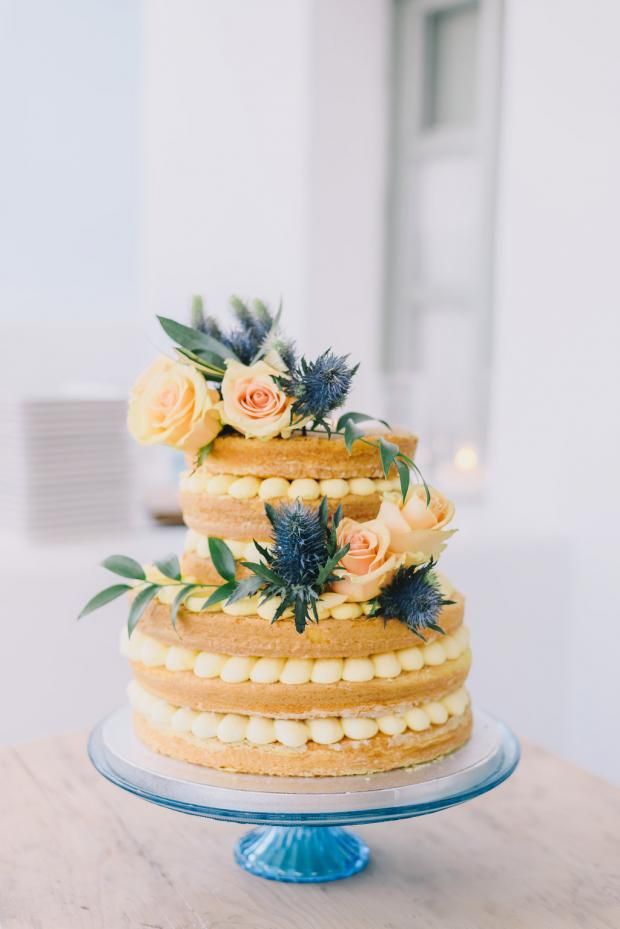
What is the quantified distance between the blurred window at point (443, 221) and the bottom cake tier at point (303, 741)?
1.52m

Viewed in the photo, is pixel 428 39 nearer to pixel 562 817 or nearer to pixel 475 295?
pixel 475 295

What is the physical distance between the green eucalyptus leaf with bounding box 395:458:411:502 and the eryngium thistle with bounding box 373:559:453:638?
0.25 ft

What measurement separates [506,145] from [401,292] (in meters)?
0.79

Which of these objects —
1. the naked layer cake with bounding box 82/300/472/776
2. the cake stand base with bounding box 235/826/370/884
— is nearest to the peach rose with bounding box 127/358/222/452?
the naked layer cake with bounding box 82/300/472/776

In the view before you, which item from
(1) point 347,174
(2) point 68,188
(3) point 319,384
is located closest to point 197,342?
(3) point 319,384

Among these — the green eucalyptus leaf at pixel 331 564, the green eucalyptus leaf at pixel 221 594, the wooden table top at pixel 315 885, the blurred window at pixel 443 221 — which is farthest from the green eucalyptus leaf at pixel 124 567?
the blurred window at pixel 443 221

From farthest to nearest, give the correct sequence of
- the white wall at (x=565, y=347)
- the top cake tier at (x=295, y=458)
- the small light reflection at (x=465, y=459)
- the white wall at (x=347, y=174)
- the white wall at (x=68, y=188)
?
the white wall at (x=68, y=188) < the white wall at (x=347, y=174) < the small light reflection at (x=465, y=459) < the white wall at (x=565, y=347) < the top cake tier at (x=295, y=458)

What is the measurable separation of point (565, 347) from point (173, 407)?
1.27m

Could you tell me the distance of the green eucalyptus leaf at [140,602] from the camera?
103 cm

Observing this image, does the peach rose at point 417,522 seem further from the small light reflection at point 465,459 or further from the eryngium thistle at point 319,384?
the small light reflection at point 465,459

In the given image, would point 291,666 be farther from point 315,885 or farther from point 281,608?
point 315,885

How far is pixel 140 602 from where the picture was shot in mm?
1044

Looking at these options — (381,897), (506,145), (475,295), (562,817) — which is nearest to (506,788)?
(562,817)

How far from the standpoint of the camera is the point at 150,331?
3.70m
